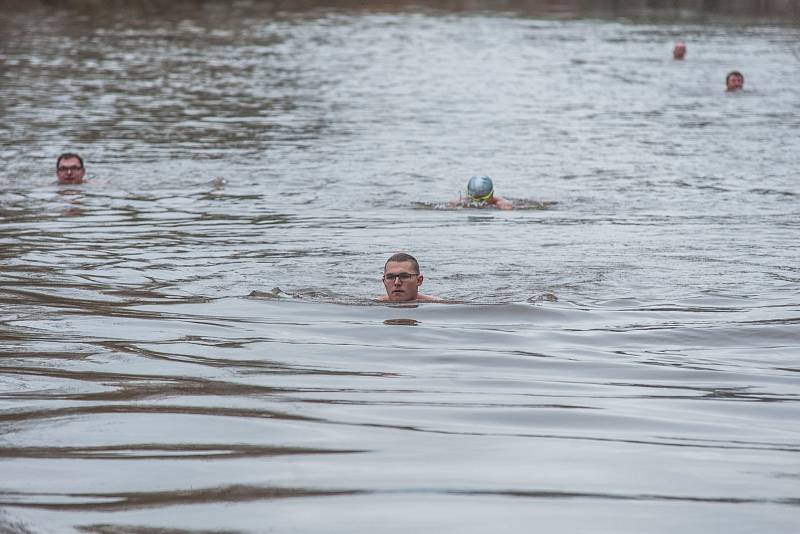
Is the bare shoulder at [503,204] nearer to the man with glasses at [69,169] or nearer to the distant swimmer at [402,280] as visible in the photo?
the man with glasses at [69,169]

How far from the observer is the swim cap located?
19.3 m

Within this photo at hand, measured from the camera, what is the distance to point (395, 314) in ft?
39.5

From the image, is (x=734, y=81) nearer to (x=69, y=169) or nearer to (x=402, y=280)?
(x=69, y=169)

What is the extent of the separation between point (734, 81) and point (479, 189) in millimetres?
17342

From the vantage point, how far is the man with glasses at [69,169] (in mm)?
20594

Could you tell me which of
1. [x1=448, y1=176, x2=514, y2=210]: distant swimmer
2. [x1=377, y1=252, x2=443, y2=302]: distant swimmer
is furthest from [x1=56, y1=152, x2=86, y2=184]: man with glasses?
[x1=377, y1=252, x2=443, y2=302]: distant swimmer

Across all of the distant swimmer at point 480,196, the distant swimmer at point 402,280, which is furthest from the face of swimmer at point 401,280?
the distant swimmer at point 480,196

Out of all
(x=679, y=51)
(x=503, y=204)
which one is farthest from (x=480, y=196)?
(x=679, y=51)

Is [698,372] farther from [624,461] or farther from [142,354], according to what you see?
[142,354]

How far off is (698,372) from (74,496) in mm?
4975

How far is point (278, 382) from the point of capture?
29.1 ft

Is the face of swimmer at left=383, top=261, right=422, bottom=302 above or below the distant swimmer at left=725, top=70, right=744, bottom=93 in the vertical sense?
below

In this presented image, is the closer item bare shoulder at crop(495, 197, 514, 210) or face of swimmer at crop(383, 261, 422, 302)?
face of swimmer at crop(383, 261, 422, 302)

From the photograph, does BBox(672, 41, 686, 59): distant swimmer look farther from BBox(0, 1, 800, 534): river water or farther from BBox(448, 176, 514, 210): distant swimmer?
BBox(448, 176, 514, 210): distant swimmer
